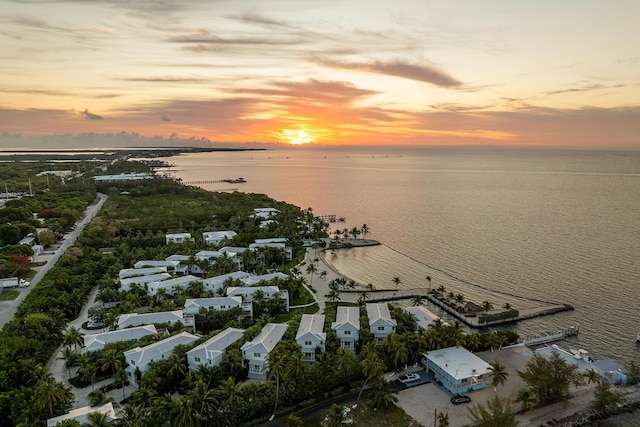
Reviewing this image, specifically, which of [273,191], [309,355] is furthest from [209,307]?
[273,191]

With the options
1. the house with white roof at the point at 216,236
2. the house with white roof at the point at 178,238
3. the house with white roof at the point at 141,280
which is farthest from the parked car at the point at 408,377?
the house with white roof at the point at 178,238

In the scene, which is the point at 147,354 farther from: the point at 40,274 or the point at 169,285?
the point at 40,274

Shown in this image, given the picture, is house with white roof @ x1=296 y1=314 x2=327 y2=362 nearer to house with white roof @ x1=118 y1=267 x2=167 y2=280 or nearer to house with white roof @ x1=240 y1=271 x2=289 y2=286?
house with white roof @ x1=240 y1=271 x2=289 y2=286

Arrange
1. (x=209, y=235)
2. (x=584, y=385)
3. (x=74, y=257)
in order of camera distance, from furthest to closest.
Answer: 1. (x=209, y=235)
2. (x=74, y=257)
3. (x=584, y=385)

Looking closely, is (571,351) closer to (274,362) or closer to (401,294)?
(401,294)

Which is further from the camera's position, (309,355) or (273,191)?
(273,191)
